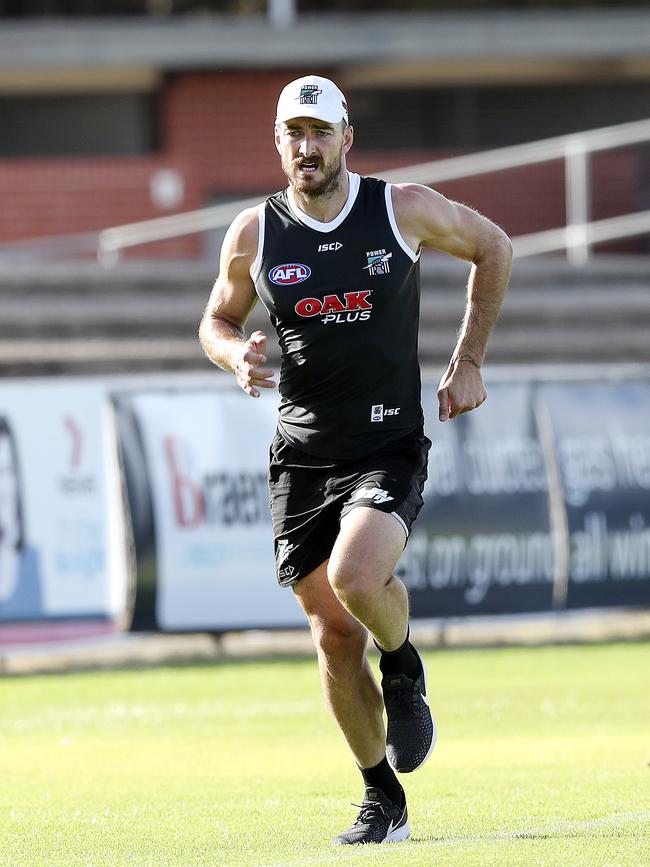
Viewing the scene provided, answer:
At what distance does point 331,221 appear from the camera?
6289mm

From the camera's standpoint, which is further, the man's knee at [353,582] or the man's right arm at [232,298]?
the man's right arm at [232,298]

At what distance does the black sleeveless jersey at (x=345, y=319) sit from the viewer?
6.21 metres

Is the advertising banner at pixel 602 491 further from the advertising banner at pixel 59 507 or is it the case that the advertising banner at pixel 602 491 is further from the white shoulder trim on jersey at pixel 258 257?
the white shoulder trim on jersey at pixel 258 257

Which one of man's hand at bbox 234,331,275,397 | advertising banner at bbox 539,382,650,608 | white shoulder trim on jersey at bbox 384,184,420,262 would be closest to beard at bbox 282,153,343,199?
white shoulder trim on jersey at bbox 384,184,420,262

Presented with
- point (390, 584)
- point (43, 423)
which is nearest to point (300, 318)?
point (390, 584)

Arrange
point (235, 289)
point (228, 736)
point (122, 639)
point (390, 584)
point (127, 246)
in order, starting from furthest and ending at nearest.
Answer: point (127, 246)
point (122, 639)
point (228, 736)
point (235, 289)
point (390, 584)

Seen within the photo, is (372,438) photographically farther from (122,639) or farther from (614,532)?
(614,532)

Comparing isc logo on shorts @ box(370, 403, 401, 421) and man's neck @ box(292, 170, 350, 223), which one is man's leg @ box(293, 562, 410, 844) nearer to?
isc logo on shorts @ box(370, 403, 401, 421)

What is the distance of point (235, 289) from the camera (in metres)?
6.46

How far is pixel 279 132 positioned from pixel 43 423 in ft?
22.9

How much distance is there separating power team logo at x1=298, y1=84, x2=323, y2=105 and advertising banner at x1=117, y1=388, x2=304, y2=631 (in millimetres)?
7072

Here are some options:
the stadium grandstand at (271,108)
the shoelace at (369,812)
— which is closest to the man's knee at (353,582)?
the shoelace at (369,812)

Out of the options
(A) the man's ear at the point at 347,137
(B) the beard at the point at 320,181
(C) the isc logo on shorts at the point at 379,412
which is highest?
(A) the man's ear at the point at 347,137

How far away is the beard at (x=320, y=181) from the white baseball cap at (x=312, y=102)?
150 millimetres
